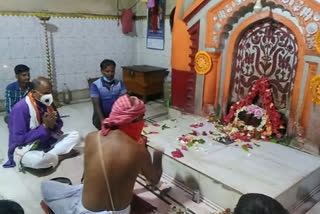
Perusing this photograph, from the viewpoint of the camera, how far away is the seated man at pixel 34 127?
10.2 feet

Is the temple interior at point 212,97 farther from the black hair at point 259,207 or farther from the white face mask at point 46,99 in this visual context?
the black hair at point 259,207

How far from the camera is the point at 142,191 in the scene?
9.48ft

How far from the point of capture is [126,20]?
6.70m

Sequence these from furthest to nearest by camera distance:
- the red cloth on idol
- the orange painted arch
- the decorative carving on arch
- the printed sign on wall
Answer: the red cloth on idol, the printed sign on wall, the orange painted arch, the decorative carving on arch

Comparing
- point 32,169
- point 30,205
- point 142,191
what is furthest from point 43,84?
point 142,191

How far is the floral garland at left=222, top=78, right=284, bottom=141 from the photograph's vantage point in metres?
3.62

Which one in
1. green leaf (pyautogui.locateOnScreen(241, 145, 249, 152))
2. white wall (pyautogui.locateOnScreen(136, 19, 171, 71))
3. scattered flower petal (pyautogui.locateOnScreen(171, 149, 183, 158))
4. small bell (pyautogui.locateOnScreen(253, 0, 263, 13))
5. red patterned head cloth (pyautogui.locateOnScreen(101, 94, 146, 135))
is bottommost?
scattered flower petal (pyautogui.locateOnScreen(171, 149, 183, 158))

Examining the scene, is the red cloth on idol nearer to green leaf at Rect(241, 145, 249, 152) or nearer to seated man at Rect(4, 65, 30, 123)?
seated man at Rect(4, 65, 30, 123)

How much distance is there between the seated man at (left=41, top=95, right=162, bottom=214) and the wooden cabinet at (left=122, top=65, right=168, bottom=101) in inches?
161

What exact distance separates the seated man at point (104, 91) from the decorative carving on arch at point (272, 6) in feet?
4.96

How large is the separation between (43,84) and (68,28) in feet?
10.8

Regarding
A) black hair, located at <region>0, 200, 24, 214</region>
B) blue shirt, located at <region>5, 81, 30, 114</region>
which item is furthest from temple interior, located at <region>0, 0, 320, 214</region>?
black hair, located at <region>0, 200, 24, 214</region>

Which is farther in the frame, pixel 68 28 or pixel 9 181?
pixel 68 28

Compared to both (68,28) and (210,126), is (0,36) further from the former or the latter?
(210,126)
